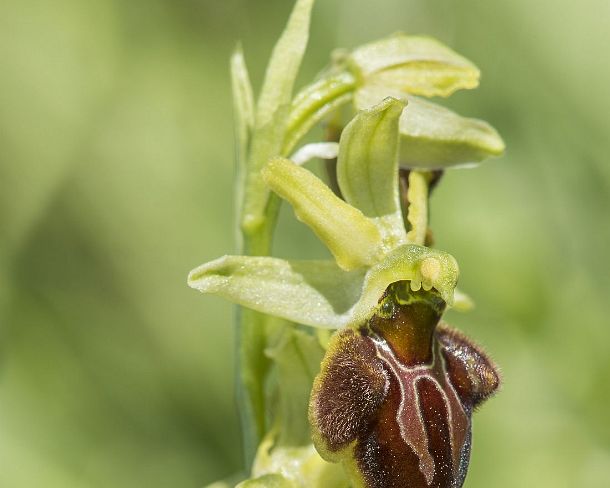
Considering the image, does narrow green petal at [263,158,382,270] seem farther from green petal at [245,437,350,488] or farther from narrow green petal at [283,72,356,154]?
green petal at [245,437,350,488]

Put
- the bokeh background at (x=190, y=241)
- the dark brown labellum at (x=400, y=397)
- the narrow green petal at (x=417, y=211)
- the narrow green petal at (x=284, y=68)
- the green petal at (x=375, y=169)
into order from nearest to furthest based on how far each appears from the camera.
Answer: the dark brown labellum at (x=400, y=397) < the green petal at (x=375, y=169) < the narrow green petal at (x=417, y=211) < the narrow green petal at (x=284, y=68) < the bokeh background at (x=190, y=241)

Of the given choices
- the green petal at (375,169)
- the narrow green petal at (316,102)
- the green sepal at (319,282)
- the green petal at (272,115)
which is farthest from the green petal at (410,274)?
the narrow green petal at (316,102)

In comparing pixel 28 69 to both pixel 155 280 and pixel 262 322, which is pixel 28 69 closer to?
pixel 155 280

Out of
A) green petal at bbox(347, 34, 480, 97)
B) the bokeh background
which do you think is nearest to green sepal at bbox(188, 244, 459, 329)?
green petal at bbox(347, 34, 480, 97)

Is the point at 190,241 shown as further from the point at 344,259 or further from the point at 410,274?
the point at 410,274

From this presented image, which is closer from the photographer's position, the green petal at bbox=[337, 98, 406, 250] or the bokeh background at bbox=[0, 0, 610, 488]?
the green petal at bbox=[337, 98, 406, 250]

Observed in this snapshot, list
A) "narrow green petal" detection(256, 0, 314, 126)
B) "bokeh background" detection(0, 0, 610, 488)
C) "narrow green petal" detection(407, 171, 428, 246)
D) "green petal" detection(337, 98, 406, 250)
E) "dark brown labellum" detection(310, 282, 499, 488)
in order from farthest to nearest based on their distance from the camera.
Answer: "bokeh background" detection(0, 0, 610, 488), "narrow green petal" detection(256, 0, 314, 126), "narrow green petal" detection(407, 171, 428, 246), "green petal" detection(337, 98, 406, 250), "dark brown labellum" detection(310, 282, 499, 488)

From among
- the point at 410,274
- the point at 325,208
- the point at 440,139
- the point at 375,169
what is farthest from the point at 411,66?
the point at 410,274

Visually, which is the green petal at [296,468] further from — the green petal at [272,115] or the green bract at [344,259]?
the green petal at [272,115]
